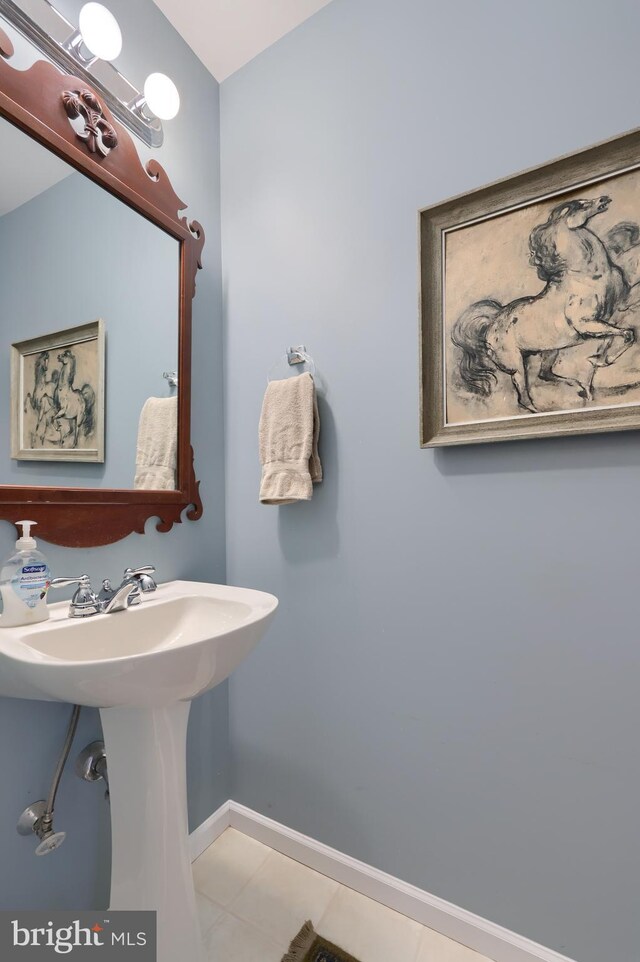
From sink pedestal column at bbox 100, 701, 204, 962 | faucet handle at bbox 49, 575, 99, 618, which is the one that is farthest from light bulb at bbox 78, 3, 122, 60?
sink pedestal column at bbox 100, 701, 204, 962

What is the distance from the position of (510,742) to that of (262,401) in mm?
1105

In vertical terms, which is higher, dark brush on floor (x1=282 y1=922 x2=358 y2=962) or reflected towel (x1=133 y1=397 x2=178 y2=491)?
reflected towel (x1=133 y1=397 x2=178 y2=491)

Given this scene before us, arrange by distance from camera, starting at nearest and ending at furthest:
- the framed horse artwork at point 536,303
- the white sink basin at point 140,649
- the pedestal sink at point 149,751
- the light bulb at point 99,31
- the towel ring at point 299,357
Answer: the white sink basin at point 140,649 < the pedestal sink at point 149,751 < the framed horse artwork at point 536,303 < the light bulb at point 99,31 < the towel ring at point 299,357

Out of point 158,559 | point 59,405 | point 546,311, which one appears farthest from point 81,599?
point 546,311

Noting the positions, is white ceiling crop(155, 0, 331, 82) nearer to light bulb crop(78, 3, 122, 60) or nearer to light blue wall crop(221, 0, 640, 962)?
light blue wall crop(221, 0, 640, 962)

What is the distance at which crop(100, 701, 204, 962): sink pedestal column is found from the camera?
85 cm

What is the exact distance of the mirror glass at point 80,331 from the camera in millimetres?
876

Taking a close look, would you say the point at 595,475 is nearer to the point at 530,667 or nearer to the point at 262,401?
the point at 530,667

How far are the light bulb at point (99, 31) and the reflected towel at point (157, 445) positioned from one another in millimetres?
800

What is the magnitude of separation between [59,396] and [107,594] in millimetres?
466

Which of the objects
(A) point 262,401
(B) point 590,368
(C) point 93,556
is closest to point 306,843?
(C) point 93,556

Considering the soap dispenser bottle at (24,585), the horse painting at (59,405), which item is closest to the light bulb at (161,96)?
the horse painting at (59,405)

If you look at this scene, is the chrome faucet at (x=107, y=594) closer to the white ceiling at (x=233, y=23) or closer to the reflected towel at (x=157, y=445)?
the reflected towel at (x=157, y=445)

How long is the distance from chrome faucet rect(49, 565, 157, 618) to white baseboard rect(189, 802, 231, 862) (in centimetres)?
82
